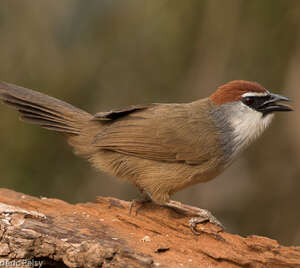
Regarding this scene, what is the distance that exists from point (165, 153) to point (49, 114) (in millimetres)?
1457

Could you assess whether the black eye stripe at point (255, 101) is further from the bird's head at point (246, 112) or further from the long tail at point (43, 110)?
the long tail at point (43, 110)

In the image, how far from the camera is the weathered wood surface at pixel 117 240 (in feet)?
14.0

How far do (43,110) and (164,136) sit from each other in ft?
4.73

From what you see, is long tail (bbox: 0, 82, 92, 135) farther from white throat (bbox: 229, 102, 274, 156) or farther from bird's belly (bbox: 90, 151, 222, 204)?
white throat (bbox: 229, 102, 274, 156)

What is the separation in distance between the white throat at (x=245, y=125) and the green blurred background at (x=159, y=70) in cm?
255

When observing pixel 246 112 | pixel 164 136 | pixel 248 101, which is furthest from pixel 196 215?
pixel 248 101

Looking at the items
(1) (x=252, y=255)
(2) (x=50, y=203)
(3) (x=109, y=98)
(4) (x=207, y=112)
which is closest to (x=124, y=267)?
(1) (x=252, y=255)

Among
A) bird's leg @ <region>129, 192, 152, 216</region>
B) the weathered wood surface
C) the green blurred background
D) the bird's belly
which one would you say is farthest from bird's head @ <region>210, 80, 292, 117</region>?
the green blurred background

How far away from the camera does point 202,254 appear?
15.5 feet

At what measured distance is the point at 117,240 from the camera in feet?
15.3

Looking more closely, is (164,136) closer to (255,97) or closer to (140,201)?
(140,201)

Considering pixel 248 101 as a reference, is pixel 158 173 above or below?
below

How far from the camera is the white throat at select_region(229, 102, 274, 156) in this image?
17.6 feet

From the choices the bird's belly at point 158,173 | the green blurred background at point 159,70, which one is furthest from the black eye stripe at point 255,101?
the green blurred background at point 159,70
